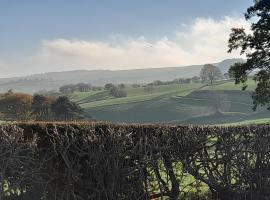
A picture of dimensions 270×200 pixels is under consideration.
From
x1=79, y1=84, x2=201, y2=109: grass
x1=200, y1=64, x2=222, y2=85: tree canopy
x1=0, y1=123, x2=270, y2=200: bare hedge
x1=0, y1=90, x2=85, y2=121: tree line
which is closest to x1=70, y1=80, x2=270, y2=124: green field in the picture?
x1=79, y1=84, x2=201, y2=109: grass

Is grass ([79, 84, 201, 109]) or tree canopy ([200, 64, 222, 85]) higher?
tree canopy ([200, 64, 222, 85])

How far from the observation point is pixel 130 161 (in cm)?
1036

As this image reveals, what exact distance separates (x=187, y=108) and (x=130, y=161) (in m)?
111

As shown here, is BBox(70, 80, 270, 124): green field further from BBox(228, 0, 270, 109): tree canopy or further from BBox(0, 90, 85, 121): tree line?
BBox(228, 0, 270, 109): tree canopy

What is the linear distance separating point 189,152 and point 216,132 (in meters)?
0.76

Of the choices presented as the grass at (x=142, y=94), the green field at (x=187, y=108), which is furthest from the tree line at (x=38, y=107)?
the grass at (x=142, y=94)

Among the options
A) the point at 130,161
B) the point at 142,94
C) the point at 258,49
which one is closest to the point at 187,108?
the point at 142,94

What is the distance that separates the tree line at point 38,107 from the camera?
3017 inches

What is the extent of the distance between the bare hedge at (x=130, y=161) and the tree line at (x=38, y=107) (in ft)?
199

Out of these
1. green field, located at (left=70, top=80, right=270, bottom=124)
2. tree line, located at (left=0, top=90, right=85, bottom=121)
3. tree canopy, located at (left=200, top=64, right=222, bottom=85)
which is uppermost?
tree canopy, located at (left=200, top=64, right=222, bottom=85)

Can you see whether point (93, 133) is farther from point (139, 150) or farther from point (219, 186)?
point (219, 186)

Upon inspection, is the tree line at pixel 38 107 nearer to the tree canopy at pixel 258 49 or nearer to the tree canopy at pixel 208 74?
the tree canopy at pixel 258 49

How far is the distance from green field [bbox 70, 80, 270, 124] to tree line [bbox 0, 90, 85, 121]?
27.1 meters

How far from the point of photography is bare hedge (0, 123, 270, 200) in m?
9.09
